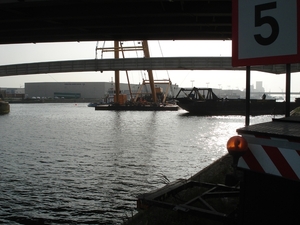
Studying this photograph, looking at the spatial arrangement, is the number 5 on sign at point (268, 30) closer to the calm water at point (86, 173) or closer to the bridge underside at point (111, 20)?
the calm water at point (86, 173)

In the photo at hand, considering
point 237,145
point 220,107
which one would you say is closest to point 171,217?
point 237,145

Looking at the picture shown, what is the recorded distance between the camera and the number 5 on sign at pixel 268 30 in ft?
17.4

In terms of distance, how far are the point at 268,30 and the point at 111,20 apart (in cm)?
1282

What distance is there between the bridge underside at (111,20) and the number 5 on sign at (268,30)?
27.2 feet

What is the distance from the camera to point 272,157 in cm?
377

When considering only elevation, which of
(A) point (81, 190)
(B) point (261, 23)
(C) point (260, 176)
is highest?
(B) point (261, 23)

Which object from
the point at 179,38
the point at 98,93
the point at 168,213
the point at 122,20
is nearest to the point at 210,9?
the point at 122,20

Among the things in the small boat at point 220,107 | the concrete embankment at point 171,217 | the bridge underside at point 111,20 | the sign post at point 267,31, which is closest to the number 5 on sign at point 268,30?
the sign post at point 267,31

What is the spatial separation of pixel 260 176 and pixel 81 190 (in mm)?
9127

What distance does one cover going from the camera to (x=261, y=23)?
546 centimetres

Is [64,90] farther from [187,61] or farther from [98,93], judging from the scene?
[187,61]

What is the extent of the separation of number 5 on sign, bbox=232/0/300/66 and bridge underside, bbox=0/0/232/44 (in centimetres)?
829

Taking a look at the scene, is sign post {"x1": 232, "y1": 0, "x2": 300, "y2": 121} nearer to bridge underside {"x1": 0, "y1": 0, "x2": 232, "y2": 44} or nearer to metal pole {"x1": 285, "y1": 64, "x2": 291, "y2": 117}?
metal pole {"x1": 285, "y1": 64, "x2": 291, "y2": 117}

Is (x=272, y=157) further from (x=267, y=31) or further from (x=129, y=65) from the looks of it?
(x=129, y=65)
